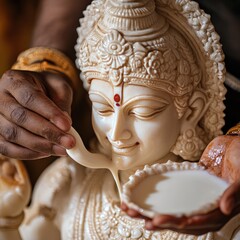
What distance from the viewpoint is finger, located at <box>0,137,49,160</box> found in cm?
138

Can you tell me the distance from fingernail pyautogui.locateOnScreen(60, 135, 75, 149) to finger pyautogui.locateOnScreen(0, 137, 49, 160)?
0.29 feet

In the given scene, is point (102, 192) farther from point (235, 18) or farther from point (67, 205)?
point (235, 18)

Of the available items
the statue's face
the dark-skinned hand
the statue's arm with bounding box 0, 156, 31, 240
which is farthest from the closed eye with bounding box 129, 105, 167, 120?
the statue's arm with bounding box 0, 156, 31, 240

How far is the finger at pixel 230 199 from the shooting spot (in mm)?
1063

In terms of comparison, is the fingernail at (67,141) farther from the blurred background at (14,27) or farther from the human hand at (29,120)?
the blurred background at (14,27)

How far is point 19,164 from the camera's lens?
1606mm

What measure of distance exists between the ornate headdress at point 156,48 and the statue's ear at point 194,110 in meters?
0.02

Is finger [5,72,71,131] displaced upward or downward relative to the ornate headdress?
downward

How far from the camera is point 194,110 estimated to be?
141cm

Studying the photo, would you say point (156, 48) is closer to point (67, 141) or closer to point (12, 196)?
point (67, 141)

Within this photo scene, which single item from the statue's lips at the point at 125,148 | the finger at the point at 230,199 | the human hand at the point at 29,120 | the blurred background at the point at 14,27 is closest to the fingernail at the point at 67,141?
the human hand at the point at 29,120

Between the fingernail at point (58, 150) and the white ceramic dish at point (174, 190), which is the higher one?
the white ceramic dish at point (174, 190)

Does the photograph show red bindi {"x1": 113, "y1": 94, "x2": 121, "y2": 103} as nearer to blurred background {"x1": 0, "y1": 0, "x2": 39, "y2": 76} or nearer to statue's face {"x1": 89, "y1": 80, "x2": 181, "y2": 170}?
statue's face {"x1": 89, "y1": 80, "x2": 181, "y2": 170}

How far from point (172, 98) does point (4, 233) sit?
1.74 feet
